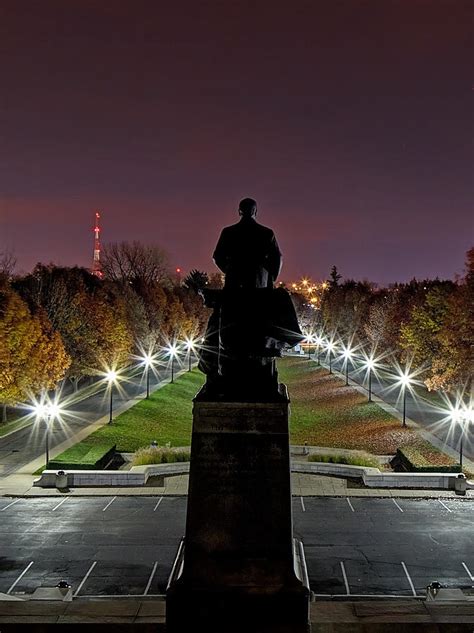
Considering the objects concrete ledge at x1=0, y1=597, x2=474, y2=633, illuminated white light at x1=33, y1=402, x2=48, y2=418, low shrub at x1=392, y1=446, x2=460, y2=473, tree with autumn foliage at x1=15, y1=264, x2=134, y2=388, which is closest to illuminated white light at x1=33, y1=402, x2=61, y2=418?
illuminated white light at x1=33, y1=402, x2=48, y2=418

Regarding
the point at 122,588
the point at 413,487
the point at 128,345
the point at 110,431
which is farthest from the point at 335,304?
the point at 122,588

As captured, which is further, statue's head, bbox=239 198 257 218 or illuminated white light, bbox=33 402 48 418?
illuminated white light, bbox=33 402 48 418

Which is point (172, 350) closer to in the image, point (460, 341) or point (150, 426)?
point (150, 426)

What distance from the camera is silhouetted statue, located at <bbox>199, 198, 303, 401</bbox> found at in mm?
8859

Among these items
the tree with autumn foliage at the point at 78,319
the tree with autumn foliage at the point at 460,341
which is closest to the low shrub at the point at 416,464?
the tree with autumn foliage at the point at 460,341

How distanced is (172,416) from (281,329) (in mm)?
33294

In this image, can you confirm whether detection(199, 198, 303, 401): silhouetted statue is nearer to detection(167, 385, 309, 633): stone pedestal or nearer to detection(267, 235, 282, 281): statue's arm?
detection(267, 235, 282, 281): statue's arm

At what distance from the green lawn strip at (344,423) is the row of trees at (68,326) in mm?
14465

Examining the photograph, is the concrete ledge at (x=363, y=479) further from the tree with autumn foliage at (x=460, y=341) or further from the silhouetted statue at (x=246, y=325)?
the silhouetted statue at (x=246, y=325)

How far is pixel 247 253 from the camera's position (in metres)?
9.41

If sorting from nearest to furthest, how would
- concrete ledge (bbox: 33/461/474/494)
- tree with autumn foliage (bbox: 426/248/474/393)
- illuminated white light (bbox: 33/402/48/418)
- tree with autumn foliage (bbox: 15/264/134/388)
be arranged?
1. concrete ledge (bbox: 33/461/474/494)
2. illuminated white light (bbox: 33/402/48/418)
3. tree with autumn foliage (bbox: 426/248/474/393)
4. tree with autumn foliage (bbox: 15/264/134/388)

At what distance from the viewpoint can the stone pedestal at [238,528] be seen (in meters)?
8.41

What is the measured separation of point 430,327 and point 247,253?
1569 inches

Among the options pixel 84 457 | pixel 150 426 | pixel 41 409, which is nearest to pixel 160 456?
pixel 84 457
